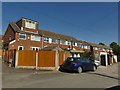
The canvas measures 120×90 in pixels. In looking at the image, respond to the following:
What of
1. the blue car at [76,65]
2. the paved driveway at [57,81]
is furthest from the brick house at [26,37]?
the blue car at [76,65]

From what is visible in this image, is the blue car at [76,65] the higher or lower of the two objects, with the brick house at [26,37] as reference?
lower

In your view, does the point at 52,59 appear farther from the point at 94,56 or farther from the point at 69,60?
the point at 94,56

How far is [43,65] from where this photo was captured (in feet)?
35.9

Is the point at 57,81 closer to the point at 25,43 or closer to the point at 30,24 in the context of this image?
the point at 25,43

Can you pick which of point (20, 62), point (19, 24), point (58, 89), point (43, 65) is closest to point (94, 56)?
point (43, 65)

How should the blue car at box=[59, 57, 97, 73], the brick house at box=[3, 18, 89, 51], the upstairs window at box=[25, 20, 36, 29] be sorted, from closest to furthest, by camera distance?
1. the blue car at box=[59, 57, 97, 73]
2. the brick house at box=[3, 18, 89, 51]
3. the upstairs window at box=[25, 20, 36, 29]

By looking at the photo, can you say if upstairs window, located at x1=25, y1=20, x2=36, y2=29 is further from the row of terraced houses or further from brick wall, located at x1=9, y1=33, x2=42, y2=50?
brick wall, located at x1=9, y1=33, x2=42, y2=50

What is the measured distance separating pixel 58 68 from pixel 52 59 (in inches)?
48.4

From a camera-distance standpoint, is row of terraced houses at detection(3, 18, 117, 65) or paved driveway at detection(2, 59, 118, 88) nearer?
paved driveway at detection(2, 59, 118, 88)

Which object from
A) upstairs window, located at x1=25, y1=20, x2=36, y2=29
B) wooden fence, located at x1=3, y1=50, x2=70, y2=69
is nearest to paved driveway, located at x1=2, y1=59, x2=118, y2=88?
wooden fence, located at x1=3, y1=50, x2=70, y2=69

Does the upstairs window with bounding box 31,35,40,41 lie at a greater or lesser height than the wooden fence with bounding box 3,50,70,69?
greater

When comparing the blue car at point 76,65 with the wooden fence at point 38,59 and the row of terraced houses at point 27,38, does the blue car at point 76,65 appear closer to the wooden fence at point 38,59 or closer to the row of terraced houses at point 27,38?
the wooden fence at point 38,59

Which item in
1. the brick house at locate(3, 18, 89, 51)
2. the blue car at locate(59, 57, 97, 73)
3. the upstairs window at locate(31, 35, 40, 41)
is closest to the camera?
the blue car at locate(59, 57, 97, 73)

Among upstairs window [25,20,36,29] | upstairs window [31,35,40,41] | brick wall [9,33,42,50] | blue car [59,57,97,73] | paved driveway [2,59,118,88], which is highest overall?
upstairs window [25,20,36,29]
